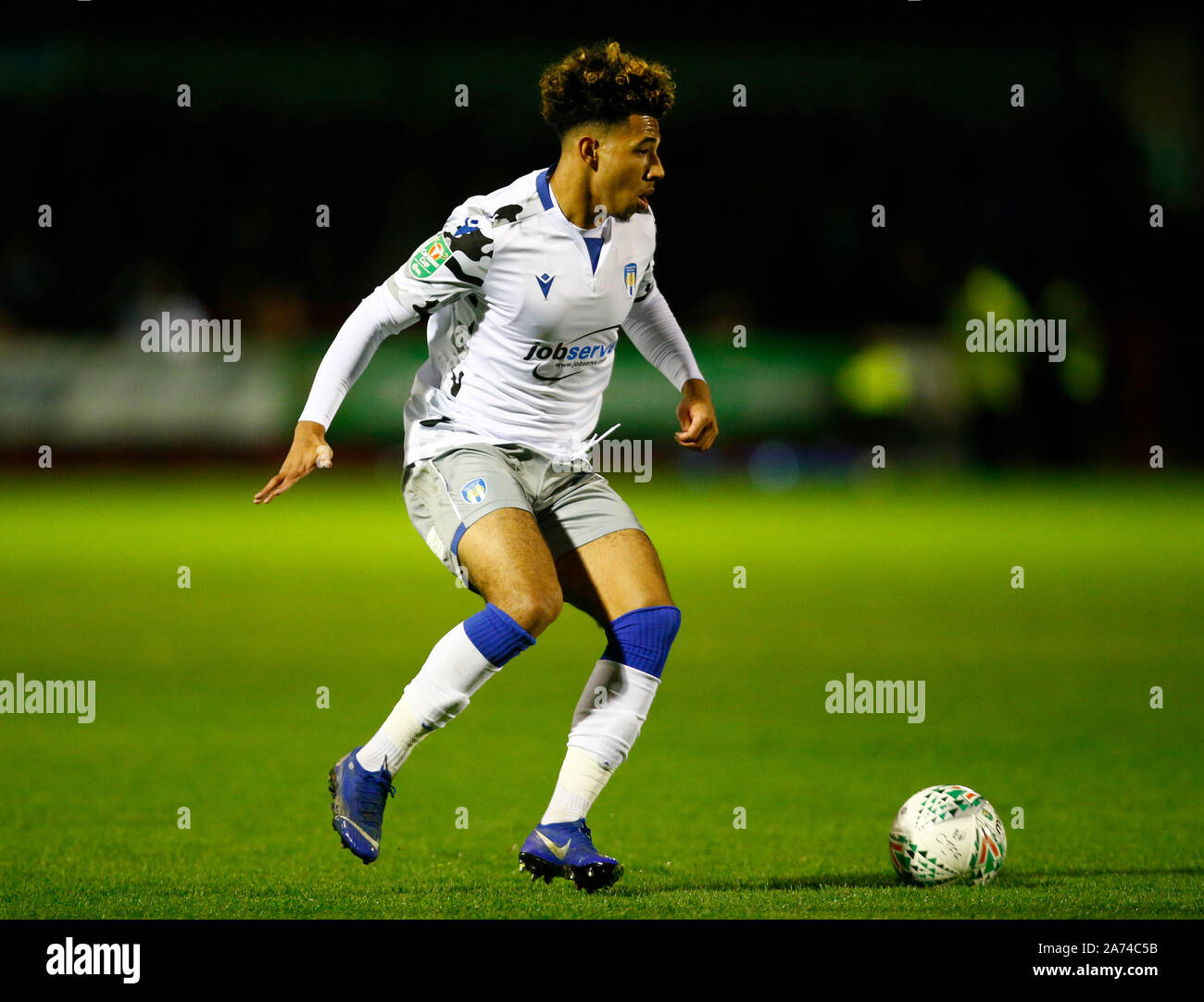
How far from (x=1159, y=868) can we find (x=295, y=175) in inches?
869

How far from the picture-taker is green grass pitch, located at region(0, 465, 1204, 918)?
4805mm

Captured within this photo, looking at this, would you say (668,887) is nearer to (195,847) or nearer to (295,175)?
(195,847)

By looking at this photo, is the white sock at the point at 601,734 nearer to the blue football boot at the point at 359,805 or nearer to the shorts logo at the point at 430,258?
the blue football boot at the point at 359,805

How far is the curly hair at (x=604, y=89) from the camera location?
4715 millimetres

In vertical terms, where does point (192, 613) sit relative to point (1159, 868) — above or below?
above

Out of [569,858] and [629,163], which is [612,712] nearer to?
[569,858]

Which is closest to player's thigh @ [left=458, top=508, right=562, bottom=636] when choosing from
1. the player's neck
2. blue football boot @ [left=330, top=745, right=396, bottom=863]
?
blue football boot @ [left=330, top=745, right=396, bottom=863]

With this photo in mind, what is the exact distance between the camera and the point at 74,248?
80.6 feet

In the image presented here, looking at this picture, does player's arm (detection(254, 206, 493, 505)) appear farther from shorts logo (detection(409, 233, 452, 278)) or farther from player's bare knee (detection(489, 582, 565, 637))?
player's bare knee (detection(489, 582, 565, 637))

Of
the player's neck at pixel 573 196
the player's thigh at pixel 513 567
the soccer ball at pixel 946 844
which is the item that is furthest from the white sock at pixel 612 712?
the player's neck at pixel 573 196

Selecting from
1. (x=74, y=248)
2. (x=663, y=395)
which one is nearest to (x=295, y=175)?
(x=74, y=248)

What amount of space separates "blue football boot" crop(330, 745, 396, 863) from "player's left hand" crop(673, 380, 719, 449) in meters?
1.37

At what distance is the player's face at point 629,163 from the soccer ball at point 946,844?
1.90m

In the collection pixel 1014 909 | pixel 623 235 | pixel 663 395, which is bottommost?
pixel 1014 909
